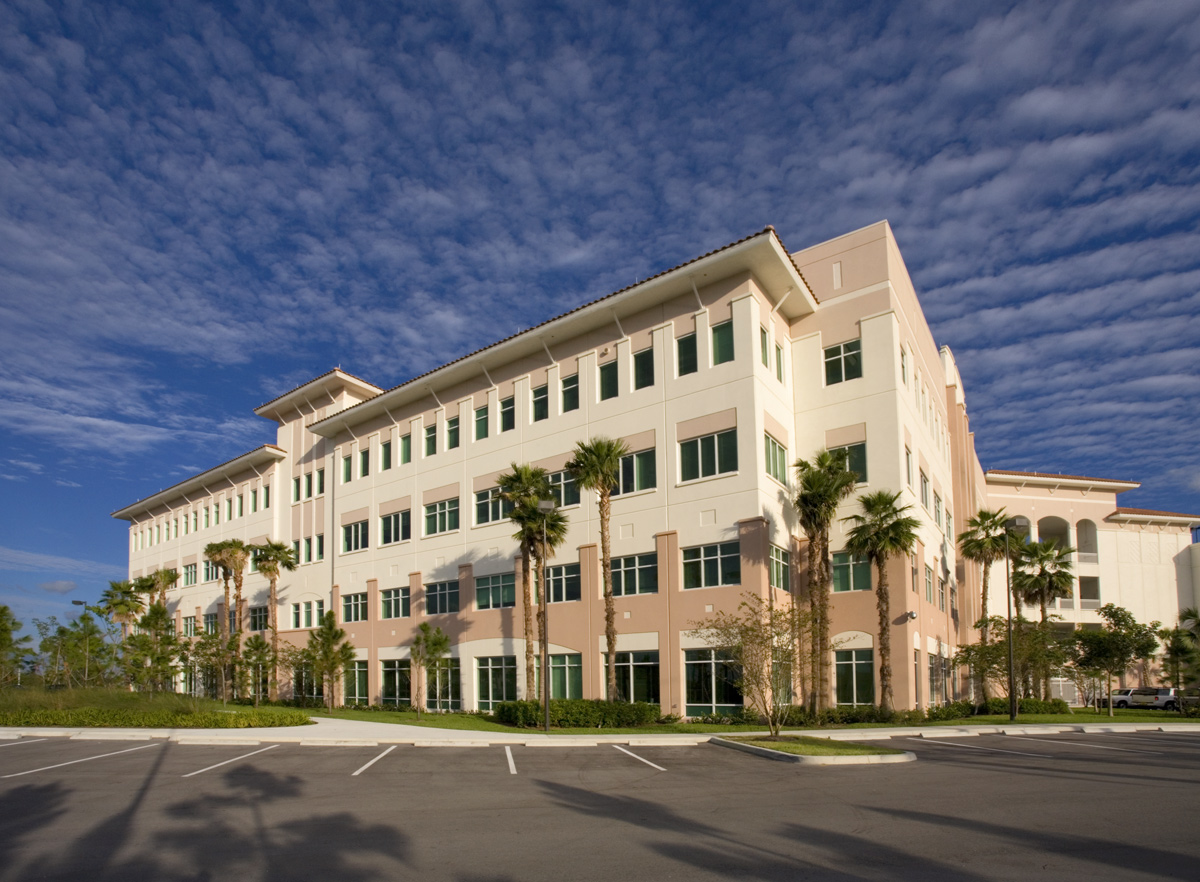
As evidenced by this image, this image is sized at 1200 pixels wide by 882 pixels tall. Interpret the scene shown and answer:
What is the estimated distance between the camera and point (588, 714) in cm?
2939

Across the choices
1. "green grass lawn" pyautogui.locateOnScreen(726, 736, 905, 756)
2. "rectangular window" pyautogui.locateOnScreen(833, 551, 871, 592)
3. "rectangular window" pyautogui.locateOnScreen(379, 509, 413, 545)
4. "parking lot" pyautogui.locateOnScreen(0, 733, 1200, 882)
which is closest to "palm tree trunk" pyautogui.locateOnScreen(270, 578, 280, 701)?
"rectangular window" pyautogui.locateOnScreen(379, 509, 413, 545)

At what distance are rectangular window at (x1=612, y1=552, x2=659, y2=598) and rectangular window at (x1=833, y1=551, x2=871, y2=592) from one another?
701cm

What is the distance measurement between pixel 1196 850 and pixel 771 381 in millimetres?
25451

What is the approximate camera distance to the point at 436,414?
1801 inches

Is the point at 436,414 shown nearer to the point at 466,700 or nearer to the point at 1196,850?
the point at 466,700

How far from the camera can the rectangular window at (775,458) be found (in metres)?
32.6

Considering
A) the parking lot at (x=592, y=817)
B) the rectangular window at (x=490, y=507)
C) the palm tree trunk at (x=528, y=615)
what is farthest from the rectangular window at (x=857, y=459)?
the parking lot at (x=592, y=817)

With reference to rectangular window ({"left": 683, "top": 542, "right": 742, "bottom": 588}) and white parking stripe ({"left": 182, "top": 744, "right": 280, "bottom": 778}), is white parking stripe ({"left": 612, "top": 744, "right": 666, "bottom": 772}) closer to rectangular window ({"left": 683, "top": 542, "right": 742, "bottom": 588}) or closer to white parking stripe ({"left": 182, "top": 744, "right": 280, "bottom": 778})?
white parking stripe ({"left": 182, "top": 744, "right": 280, "bottom": 778})

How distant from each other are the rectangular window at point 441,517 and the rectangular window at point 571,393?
8520 mm

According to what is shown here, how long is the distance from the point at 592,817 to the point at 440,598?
32338 mm

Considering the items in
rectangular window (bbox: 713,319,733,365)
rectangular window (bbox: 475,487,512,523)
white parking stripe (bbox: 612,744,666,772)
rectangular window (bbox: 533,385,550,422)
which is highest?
rectangular window (bbox: 713,319,733,365)

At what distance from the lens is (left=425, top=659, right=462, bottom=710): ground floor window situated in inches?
1596

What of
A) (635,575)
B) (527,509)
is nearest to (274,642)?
(527,509)

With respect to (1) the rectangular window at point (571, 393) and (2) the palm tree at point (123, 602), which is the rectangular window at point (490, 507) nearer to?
(1) the rectangular window at point (571, 393)
